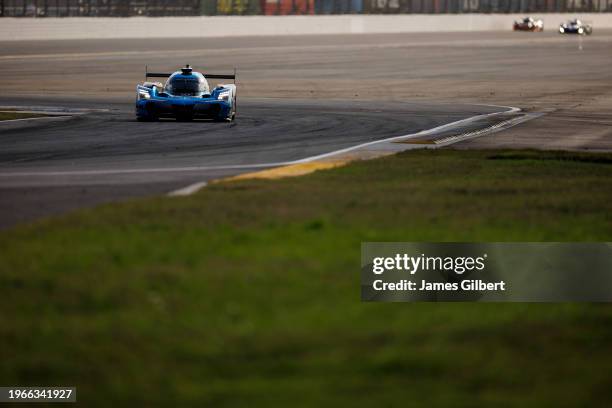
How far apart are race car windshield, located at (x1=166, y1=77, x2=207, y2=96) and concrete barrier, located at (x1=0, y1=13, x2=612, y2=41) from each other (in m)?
45.0

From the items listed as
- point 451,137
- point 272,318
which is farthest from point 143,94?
point 272,318

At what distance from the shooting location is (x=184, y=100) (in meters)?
25.6

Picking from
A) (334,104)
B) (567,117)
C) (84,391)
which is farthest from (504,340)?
(334,104)

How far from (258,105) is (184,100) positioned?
22.2 feet

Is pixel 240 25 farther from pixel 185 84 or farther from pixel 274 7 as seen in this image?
pixel 185 84

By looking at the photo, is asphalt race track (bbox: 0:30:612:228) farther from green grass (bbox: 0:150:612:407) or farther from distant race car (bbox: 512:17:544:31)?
distant race car (bbox: 512:17:544:31)

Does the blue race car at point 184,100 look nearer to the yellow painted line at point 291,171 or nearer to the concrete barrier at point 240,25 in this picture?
the yellow painted line at point 291,171

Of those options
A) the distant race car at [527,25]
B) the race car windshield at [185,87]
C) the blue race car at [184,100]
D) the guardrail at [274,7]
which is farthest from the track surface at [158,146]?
the distant race car at [527,25]

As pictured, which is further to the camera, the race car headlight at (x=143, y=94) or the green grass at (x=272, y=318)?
the race car headlight at (x=143, y=94)

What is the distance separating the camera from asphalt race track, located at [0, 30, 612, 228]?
16891 mm

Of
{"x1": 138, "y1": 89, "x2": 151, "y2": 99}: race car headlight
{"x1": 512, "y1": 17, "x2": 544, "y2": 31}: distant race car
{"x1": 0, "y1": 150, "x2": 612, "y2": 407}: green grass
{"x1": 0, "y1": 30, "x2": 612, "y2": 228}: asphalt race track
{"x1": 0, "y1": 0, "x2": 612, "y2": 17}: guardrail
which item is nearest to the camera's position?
{"x1": 0, "y1": 150, "x2": 612, "y2": 407}: green grass

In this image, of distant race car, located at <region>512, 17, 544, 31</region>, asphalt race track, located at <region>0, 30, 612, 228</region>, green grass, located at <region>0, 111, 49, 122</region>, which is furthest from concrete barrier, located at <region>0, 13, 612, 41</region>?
green grass, located at <region>0, 111, 49, 122</region>

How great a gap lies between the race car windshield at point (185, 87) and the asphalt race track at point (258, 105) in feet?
2.17

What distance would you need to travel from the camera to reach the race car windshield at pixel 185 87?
26.0 m
